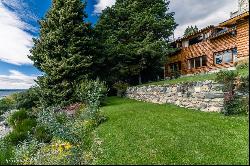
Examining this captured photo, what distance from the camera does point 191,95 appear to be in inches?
855

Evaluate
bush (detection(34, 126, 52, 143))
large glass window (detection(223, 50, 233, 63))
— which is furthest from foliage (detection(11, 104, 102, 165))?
large glass window (detection(223, 50, 233, 63))

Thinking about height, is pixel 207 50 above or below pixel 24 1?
below

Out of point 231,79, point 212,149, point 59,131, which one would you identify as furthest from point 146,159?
point 231,79

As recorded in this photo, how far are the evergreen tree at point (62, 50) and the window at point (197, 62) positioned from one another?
1469cm

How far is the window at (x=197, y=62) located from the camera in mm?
39159

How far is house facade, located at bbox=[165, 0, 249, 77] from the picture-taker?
96.9 feet

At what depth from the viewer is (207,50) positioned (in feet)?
124

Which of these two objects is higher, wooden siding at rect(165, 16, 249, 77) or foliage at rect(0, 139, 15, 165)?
wooden siding at rect(165, 16, 249, 77)

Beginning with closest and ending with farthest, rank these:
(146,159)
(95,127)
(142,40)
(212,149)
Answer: (146,159) < (212,149) < (95,127) < (142,40)

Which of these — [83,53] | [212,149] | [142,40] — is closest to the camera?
[212,149]

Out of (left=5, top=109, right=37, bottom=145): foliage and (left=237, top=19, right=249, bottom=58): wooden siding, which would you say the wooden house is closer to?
(left=237, top=19, right=249, bottom=58): wooden siding

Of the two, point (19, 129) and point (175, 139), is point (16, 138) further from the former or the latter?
point (175, 139)

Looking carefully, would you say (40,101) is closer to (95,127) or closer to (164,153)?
(95,127)

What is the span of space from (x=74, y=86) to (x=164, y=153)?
19.0m
